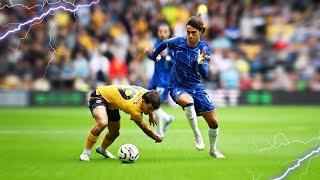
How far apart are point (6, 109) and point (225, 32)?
9530 millimetres

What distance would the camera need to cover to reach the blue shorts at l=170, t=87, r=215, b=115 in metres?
13.9

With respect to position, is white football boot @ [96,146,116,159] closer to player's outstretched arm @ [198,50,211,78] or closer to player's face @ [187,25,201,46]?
player's outstretched arm @ [198,50,211,78]

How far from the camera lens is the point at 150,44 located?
92.1 ft

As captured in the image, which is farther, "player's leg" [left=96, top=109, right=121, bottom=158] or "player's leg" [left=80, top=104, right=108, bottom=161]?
"player's leg" [left=96, top=109, right=121, bottom=158]

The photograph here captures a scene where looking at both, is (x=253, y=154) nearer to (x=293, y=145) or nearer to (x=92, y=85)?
(x=293, y=145)

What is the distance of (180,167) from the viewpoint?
40.8 feet

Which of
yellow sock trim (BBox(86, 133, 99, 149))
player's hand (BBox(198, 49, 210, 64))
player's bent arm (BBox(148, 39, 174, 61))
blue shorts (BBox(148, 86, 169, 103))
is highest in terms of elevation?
player's bent arm (BBox(148, 39, 174, 61))

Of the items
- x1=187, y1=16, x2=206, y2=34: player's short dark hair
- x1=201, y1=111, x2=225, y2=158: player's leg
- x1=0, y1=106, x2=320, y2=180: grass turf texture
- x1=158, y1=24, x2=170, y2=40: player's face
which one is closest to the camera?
x1=0, y1=106, x2=320, y2=180: grass turf texture

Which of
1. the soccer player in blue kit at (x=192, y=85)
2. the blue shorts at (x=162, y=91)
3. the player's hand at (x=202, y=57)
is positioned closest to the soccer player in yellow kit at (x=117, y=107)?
the player's hand at (x=202, y=57)

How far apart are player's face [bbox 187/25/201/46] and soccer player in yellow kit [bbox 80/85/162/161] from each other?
1532 mm

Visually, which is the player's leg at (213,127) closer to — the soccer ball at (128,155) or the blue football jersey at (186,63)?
→ the blue football jersey at (186,63)

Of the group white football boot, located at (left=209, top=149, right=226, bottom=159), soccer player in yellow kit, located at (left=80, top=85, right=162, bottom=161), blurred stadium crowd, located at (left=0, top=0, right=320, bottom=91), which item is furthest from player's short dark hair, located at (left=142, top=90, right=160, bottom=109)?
blurred stadium crowd, located at (left=0, top=0, right=320, bottom=91)

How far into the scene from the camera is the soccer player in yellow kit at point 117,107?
12.4 m

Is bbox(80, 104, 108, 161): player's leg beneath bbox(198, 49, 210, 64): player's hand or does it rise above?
beneath
